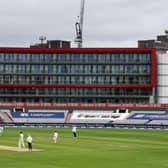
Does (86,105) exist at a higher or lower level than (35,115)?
higher

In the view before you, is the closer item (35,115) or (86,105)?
(35,115)

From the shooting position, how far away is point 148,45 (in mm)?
179000

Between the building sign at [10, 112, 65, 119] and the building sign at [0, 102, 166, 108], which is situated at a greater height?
the building sign at [0, 102, 166, 108]

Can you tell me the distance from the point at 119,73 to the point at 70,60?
1275 cm

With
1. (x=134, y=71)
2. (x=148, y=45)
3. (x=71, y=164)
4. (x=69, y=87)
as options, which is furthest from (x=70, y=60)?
(x=71, y=164)

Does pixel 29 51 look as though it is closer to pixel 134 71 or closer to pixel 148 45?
pixel 134 71

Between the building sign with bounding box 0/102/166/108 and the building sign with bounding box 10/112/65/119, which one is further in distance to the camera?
the building sign with bounding box 0/102/166/108

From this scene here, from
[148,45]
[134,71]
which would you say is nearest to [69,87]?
[134,71]

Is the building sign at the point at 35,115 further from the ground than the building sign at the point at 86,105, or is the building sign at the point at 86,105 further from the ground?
the building sign at the point at 86,105

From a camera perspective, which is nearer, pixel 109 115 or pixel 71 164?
pixel 71 164

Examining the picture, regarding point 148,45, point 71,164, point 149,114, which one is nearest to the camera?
point 71,164

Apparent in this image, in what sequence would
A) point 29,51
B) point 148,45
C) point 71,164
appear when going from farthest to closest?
point 148,45 → point 29,51 → point 71,164

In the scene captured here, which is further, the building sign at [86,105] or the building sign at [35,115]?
the building sign at [86,105]

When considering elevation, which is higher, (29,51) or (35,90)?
(29,51)
